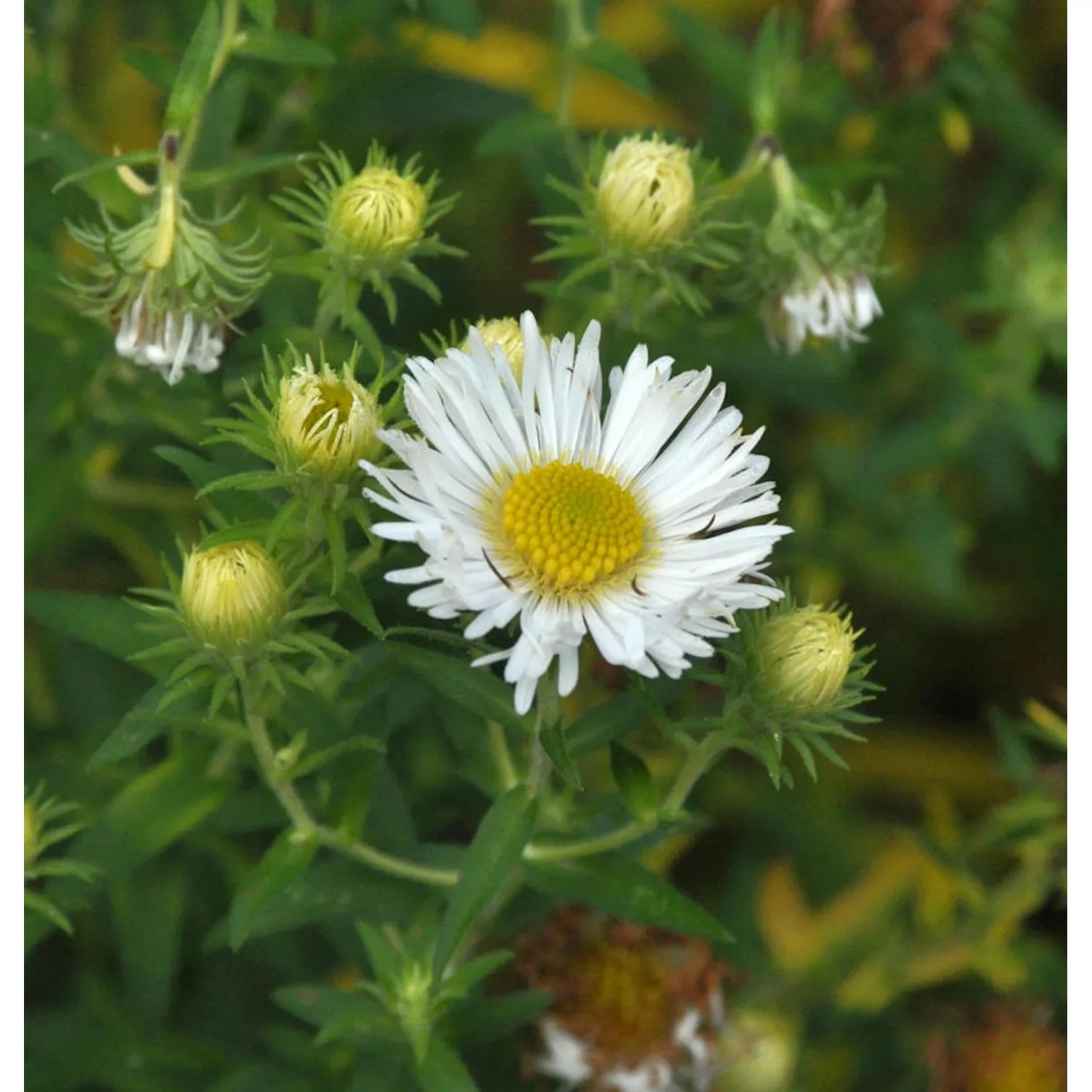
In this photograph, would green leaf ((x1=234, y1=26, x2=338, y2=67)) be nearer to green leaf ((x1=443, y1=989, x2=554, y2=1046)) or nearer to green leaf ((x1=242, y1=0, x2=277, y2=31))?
green leaf ((x1=242, y1=0, x2=277, y2=31))

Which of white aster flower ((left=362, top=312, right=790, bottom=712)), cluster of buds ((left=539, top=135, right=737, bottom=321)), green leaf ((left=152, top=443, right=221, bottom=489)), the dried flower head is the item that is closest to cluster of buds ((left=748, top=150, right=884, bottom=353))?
cluster of buds ((left=539, top=135, right=737, bottom=321))

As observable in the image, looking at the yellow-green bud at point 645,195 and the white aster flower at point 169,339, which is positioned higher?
the yellow-green bud at point 645,195

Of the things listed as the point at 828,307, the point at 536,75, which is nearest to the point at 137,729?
the point at 828,307

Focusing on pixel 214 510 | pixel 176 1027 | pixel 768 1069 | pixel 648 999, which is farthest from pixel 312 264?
pixel 768 1069

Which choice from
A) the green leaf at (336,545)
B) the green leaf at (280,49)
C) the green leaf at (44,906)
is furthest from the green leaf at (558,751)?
the green leaf at (280,49)

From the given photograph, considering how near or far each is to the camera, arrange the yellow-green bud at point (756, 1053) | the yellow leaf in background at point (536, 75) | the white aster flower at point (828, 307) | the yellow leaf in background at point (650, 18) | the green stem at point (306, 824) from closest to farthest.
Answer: the green stem at point (306, 824) < the white aster flower at point (828, 307) < the yellow-green bud at point (756, 1053) < the yellow leaf in background at point (536, 75) < the yellow leaf in background at point (650, 18)

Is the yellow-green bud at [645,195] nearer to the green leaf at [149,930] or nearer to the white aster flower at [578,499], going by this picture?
the white aster flower at [578,499]

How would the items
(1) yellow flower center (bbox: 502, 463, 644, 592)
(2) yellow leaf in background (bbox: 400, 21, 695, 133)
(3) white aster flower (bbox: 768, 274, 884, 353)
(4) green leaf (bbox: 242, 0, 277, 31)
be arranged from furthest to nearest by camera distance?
(2) yellow leaf in background (bbox: 400, 21, 695, 133)
(3) white aster flower (bbox: 768, 274, 884, 353)
(4) green leaf (bbox: 242, 0, 277, 31)
(1) yellow flower center (bbox: 502, 463, 644, 592)
